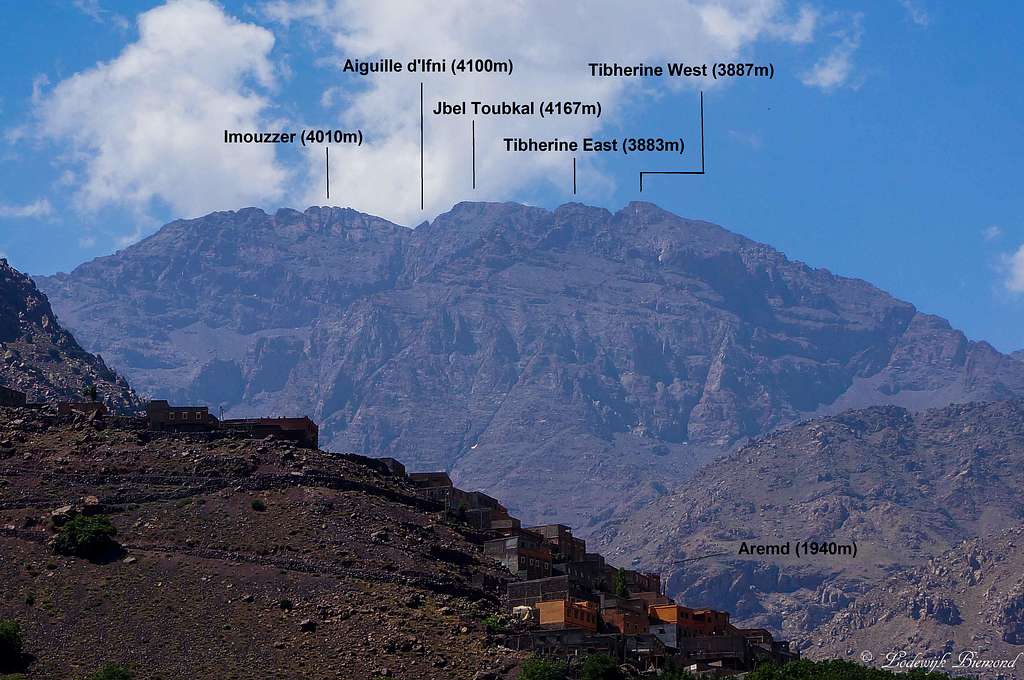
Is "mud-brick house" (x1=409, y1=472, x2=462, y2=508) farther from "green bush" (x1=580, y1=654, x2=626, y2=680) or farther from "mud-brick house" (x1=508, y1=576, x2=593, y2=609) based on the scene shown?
"green bush" (x1=580, y1=654, x2=626, y2=680)

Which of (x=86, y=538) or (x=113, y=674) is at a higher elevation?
(x=86, y=538)

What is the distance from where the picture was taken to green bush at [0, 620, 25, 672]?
385 feet

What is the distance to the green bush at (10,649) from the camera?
4621 inches

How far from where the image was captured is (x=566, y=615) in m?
134

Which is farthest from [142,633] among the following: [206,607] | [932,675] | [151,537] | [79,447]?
[932,675]

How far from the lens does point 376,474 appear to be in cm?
15388

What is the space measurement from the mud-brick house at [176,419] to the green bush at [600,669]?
137 feet

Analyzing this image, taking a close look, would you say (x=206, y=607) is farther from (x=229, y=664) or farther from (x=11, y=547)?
(x=11, y=547)

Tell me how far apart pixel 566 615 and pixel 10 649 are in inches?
1400

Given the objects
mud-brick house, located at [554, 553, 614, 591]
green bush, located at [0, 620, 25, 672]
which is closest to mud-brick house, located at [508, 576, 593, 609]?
mud-brick house, located at [554, 553, 614, 591]

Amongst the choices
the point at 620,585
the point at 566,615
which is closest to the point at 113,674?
the point at 566,615

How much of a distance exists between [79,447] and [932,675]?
61113 mm

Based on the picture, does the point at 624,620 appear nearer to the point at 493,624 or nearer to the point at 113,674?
the point at 493,624

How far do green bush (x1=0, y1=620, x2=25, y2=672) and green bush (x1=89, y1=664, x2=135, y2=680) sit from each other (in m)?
4.73
